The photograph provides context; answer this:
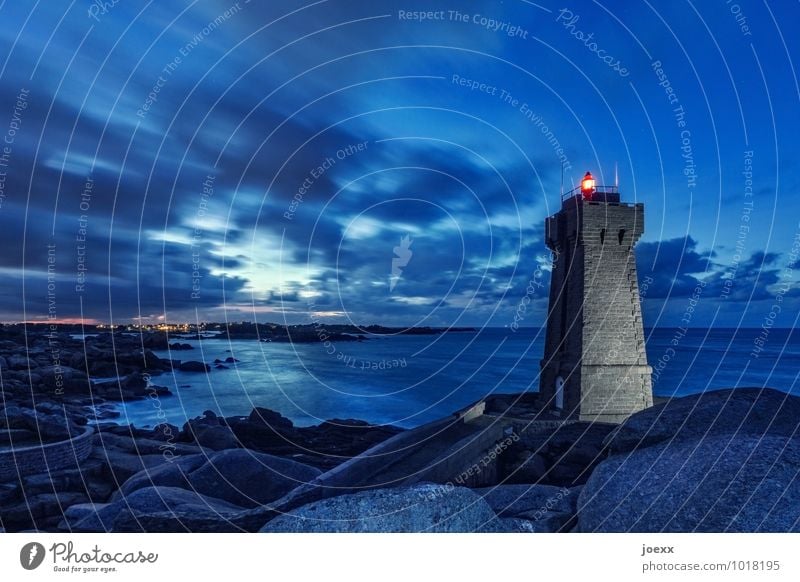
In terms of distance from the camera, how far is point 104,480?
1962 cm

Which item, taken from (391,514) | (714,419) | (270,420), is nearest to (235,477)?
(391,514)

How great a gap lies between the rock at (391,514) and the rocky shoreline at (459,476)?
19 mm

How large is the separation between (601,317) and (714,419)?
1010cm

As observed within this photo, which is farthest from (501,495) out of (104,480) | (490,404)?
(104,480)

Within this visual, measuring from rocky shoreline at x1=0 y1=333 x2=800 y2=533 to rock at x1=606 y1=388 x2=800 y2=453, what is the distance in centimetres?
3

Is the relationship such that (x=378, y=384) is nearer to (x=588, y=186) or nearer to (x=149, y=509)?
(x=588, y=186)

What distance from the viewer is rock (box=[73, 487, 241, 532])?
8344mm

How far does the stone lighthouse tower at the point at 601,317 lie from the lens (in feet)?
61.4

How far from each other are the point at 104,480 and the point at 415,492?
723 inches

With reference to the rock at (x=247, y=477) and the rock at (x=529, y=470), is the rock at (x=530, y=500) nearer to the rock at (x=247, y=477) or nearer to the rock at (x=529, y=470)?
the rock at (x=247, y=477)

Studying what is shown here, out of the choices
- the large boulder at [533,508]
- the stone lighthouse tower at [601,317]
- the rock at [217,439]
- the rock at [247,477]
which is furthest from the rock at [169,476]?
the stone lighthouse tower at [601,317]

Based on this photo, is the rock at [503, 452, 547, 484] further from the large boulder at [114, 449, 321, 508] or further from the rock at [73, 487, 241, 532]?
the rock at [73, 487, 241, 532]

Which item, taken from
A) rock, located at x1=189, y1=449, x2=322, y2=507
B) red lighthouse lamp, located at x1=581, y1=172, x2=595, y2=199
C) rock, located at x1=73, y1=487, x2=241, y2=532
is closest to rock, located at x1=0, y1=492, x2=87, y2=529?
rock, located at x1=73, y1=487, x2=241, y2=532

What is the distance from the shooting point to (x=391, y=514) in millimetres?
6730
